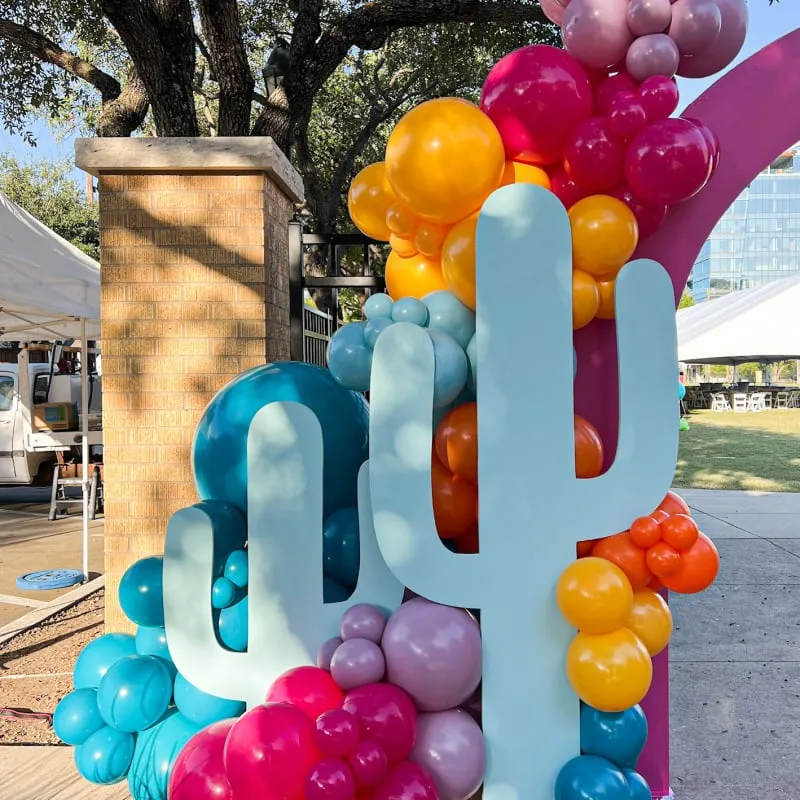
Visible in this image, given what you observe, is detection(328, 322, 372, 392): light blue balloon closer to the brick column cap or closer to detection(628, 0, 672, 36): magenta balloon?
detection(628, 0, 672, 36): magenta balloon

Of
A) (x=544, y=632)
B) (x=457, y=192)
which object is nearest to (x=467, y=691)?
(x=544, y=632)

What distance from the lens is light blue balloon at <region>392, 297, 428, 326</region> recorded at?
2.17 m

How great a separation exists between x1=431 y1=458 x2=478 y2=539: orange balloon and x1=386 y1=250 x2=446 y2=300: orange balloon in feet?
1.79

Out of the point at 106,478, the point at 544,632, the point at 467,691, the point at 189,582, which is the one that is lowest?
the point at 467,691

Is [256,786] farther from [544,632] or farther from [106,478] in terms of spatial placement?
[106,478]

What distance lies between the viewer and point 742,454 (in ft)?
45.9

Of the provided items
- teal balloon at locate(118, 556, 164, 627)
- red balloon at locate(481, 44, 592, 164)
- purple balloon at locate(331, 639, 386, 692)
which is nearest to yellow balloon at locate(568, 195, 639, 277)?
red balloon at locate(481, 44, 592, 164)

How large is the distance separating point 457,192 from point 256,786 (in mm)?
1607

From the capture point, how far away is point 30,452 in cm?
1028

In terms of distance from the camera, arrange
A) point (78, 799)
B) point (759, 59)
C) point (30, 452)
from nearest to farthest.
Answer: point (759, 59) < point (78, 799) < point (30, 452)

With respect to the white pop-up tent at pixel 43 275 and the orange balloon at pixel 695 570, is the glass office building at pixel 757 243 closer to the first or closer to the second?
the white pop-up tent at pixel 43 275

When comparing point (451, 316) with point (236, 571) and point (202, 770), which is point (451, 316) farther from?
point (202, 770)

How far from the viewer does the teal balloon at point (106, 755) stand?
2.21m

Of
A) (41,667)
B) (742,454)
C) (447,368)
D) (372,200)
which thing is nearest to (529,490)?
(447,368)
